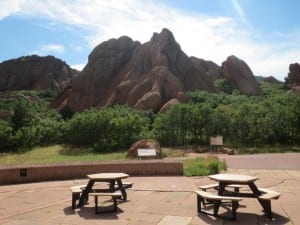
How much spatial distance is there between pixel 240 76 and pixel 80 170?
58.5 meters

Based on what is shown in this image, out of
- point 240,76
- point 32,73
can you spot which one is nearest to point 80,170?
point 240,76

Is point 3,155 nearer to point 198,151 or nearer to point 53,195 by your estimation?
point 198,151

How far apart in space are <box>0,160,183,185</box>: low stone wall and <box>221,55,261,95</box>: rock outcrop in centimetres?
5504

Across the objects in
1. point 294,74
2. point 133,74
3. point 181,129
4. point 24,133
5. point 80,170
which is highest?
point 294,74

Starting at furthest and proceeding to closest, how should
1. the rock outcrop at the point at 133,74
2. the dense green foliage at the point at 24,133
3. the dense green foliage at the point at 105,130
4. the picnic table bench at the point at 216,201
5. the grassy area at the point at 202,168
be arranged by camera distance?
the rock outcrop at the point at 133,74, the dense green foliage at the point at 24,133, the dense green foliage at the point at 105,130, the grassy area at the point at 202,168, the picnic table bench at the point at 216,201

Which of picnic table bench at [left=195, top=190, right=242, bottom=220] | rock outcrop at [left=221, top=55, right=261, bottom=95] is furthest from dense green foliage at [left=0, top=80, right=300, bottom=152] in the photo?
rock outcrop at [left=221, top=55, right=261, bottom=95]

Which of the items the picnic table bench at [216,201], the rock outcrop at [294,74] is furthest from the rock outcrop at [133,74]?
the picnic table bench at [216,201]

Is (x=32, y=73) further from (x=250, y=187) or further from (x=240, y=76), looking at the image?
(x=250, y=187)

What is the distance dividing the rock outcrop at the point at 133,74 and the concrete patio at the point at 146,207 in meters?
36.9

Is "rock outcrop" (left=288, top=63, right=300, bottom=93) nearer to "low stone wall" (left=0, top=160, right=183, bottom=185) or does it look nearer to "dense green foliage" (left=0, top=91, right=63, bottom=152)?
"dense green foliage" (left=0, top=91, right=63, bottom=152)

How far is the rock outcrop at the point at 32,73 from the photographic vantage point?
9844 centimetres

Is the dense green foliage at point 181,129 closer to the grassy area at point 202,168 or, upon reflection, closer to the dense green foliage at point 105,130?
the dense green foliage at point 105,130

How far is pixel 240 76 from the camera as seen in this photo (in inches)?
2707

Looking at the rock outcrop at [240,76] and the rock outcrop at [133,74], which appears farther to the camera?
the rock outcrop at [240,76]
